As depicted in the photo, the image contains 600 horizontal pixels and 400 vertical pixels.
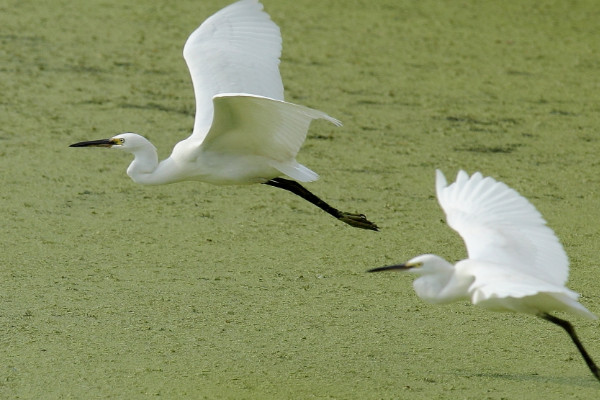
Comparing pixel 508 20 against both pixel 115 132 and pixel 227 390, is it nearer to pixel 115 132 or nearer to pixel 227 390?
pixel 115 132

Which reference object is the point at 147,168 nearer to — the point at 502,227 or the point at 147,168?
the point at 147,168

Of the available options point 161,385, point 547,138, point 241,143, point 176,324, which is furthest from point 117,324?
point 547,138

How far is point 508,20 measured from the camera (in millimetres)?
5781

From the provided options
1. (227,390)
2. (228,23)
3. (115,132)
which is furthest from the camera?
(115,132)

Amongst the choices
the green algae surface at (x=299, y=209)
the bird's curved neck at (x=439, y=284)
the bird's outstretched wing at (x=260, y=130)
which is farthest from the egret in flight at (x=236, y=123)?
the bird's curved neck at (x=439, y=284)

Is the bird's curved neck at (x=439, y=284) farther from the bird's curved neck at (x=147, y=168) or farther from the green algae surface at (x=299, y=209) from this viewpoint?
the bird's curved neck at (x=147, y=168)

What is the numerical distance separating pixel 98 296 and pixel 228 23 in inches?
34.6

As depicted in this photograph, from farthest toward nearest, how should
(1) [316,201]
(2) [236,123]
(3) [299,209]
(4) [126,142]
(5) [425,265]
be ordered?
(3) [299,209] → (1) [316,201] → (4) [126,142] → (2) [236,123] → (5) [425,265]

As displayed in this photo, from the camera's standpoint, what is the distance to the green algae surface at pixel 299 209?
7.98ft

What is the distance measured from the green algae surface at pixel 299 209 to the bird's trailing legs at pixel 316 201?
0.35 ft

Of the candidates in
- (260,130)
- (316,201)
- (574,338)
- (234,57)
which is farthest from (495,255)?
(234,57)

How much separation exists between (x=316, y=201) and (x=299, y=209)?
1.64ft

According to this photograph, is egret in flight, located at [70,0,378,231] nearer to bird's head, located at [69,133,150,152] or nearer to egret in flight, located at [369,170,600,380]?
bird's head, located at [69,133,150,152]

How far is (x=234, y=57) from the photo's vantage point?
3057mm
